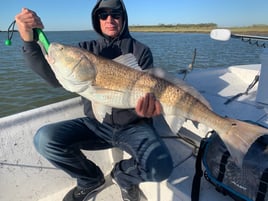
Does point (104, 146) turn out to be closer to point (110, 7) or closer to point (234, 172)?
point (234, 172)

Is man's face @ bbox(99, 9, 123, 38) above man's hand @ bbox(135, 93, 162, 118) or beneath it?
above

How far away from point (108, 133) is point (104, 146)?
8.4 inches

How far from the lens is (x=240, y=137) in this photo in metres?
2.08

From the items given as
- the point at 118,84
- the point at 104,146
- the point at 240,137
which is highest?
the point at 118,84

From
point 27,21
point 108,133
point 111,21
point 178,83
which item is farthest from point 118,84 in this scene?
point 111,21

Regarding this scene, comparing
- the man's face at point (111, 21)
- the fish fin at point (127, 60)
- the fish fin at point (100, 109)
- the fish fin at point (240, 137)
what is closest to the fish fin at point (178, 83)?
the fish fin at point (127, 60)

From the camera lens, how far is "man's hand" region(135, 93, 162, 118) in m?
2.26

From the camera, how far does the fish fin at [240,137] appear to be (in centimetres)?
203

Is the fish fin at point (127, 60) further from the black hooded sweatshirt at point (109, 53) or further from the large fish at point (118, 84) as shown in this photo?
the black hooded sweatshirt at point (109, 53)

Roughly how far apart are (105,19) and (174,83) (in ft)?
4.53

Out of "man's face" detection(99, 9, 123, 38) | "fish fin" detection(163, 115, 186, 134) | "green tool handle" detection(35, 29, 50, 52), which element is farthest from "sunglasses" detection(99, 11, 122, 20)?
"fish fin" detection(163, 115, 186, 134)

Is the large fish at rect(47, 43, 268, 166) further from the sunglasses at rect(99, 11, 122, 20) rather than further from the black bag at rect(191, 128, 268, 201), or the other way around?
the sunglasses at rect(99, 11, 122, 20)

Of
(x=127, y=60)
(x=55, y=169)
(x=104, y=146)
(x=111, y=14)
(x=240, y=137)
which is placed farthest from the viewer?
(x=55, y=169)

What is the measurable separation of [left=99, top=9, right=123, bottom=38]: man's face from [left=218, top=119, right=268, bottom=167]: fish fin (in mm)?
1773
